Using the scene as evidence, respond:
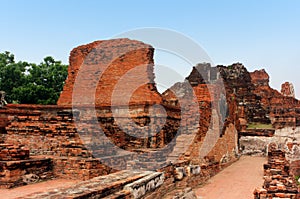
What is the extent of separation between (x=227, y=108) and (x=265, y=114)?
→ 9.44 metres

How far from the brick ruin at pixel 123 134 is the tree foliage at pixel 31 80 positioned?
803cm

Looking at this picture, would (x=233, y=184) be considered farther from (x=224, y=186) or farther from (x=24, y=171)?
(x=24, y=171)

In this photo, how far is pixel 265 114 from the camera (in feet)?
63.0

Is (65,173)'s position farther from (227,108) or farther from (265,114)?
(265,114)

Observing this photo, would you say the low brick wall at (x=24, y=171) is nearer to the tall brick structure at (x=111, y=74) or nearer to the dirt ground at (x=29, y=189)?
the dirt ground at (x=29, y=189)

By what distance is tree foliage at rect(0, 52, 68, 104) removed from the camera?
64.7ft

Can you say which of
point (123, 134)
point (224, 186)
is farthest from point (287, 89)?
point (224, 186)

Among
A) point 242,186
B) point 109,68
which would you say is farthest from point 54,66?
point 242,186

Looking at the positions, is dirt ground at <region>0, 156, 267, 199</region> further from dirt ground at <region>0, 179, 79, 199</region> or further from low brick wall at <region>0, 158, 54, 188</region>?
low brick wall at <region>0, 158, 54, 188</region>

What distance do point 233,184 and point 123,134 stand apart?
3784mm

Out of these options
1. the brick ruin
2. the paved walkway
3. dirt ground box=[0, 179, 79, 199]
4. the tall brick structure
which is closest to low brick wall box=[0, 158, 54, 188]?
the brick ruin

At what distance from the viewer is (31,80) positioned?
841 inches

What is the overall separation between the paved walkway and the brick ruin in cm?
27

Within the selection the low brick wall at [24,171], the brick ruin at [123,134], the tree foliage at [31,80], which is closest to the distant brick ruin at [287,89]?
the brick ruin at [123,134]
